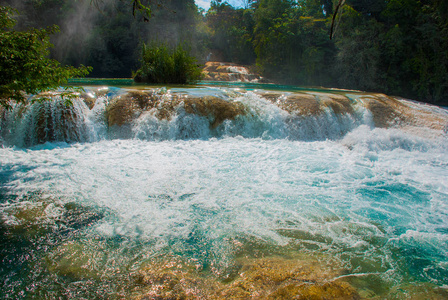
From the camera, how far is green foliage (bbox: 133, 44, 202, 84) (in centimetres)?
927

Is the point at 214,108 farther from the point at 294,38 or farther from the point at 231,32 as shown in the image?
the point at 231,32

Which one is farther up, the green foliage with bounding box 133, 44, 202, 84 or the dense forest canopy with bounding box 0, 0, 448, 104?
the dense forest canopy with bounding box 0, 0, 448, 104

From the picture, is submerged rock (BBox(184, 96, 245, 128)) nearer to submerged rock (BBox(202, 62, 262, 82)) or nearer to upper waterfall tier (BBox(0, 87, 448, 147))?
upper waterfall tier (BBox(0, 87, 448, 147))

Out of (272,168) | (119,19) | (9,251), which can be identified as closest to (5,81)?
(9,251)

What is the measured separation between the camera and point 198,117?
634cm

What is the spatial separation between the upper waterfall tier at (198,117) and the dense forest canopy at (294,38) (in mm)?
4050

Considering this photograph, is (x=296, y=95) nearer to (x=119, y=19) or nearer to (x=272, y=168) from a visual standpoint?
(x=272, y=168)

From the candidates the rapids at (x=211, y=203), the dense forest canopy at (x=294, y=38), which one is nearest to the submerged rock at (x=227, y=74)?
the dense forest canopy at (x=294, y=38)

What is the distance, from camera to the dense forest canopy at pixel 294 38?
14289mm

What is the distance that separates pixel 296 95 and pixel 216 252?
6.07m

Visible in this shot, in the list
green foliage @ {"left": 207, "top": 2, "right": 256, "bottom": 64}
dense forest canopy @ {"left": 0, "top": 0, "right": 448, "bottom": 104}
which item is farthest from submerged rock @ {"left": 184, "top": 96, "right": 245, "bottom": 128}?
green foliage @ {"left": 207, "top": 2, "right": 256, "bottom": 64}

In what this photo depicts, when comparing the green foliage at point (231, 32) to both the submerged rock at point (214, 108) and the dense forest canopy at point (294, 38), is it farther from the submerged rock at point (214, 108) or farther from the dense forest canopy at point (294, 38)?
the submerged rock at point (214, 108)

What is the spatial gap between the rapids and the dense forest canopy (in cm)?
502

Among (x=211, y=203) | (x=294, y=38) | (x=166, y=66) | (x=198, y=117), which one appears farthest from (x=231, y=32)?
(x=211, y=203)
